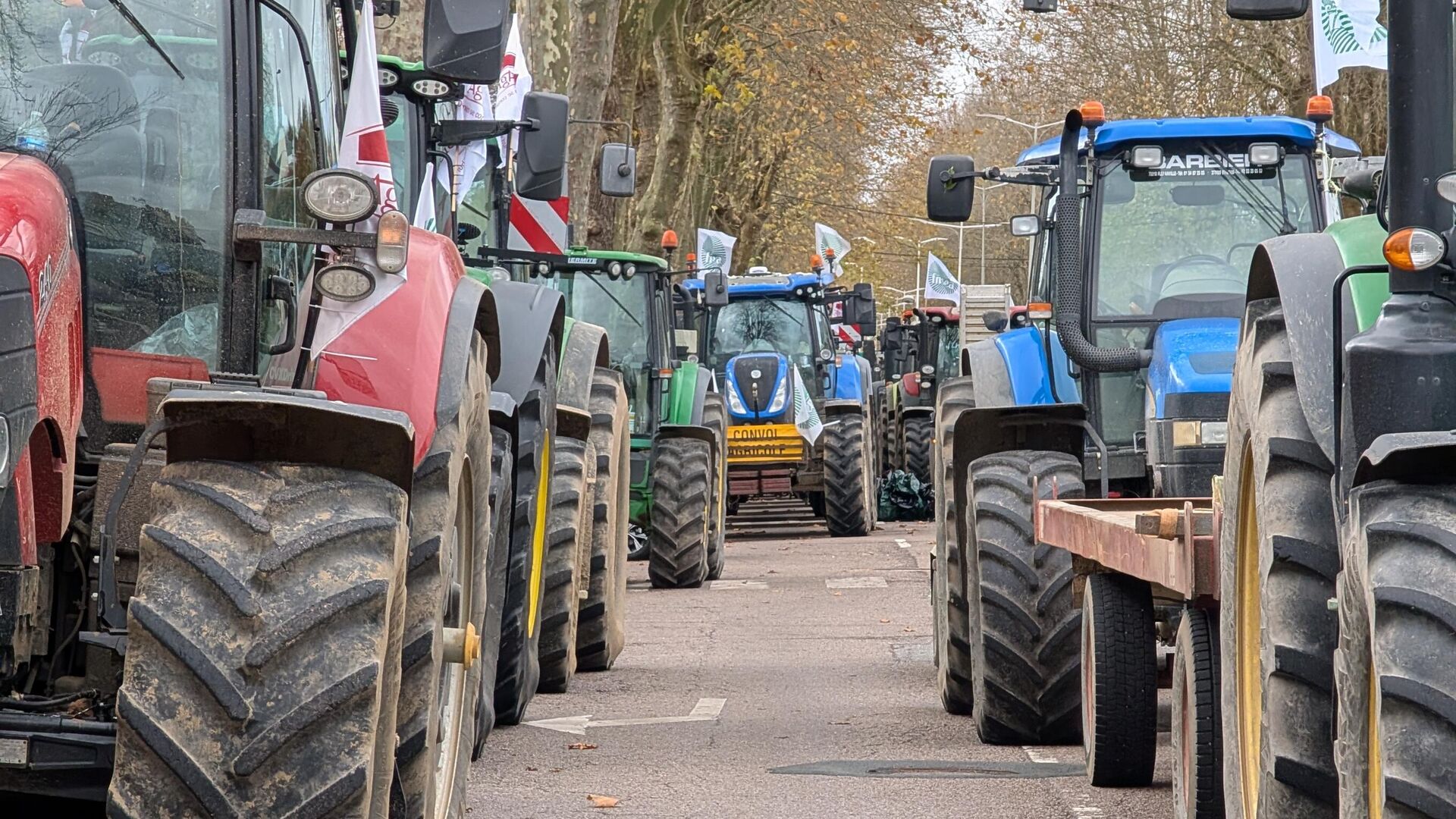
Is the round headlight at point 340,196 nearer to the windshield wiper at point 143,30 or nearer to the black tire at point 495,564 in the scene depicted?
the windshield wiper at point 143,30

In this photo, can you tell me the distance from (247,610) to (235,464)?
1.37 feet

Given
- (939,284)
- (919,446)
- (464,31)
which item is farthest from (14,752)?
Answer: (939,284)

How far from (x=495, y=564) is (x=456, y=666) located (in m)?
1.31

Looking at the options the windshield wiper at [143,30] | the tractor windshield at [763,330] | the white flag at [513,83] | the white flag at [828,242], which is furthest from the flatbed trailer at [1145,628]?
the white flag at [828,242]

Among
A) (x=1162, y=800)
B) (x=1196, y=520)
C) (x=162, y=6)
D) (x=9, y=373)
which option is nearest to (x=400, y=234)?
(x=162, y=6)

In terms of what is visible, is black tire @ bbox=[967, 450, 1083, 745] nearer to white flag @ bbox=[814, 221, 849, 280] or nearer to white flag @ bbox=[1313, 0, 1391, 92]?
white flag @ bbox=[1313, 0, 1391, 92]

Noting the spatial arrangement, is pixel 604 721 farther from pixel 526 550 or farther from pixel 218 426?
pixel 218 426

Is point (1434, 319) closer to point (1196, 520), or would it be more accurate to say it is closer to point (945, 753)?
point (1196, 520)

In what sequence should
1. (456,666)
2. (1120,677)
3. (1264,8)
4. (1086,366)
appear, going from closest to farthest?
(1264,8)
(456,666)
(1120,677)
(1086,366)

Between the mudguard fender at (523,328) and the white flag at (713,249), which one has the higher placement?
the white flag at (713,249)

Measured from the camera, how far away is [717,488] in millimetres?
17297

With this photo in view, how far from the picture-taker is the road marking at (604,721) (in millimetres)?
8648

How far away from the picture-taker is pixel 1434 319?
3770 millimetres

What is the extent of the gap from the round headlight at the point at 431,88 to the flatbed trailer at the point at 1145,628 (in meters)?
3.35
